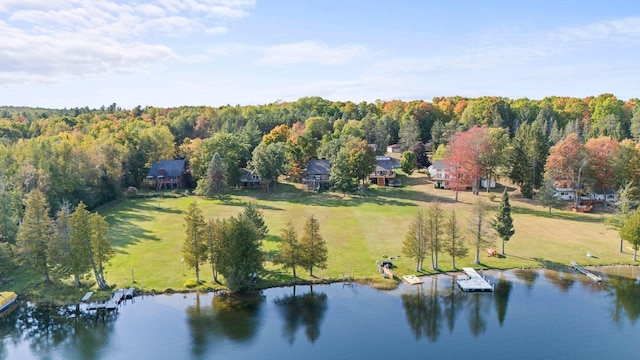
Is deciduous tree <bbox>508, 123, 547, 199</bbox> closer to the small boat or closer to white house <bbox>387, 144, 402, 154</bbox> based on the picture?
white house <bbox>387, 144, 402, 154</bbox>

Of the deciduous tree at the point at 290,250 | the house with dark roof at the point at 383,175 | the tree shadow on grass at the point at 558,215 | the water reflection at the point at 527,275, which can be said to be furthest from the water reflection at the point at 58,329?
the house with dark roof at the point at 383,175

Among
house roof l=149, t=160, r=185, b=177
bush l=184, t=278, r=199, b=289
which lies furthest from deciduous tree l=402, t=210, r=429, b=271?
house roof l=149, t=160, r=185, b=177

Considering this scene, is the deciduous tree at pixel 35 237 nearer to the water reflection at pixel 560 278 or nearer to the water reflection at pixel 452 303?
the water reflection at pixel 452 303

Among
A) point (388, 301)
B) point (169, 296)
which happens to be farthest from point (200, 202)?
point (388, 301)

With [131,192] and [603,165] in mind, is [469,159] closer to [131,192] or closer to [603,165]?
[603,165]

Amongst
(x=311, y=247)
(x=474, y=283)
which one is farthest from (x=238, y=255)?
(x=474, y=283)

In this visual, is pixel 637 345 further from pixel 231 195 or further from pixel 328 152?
pixel 328 152

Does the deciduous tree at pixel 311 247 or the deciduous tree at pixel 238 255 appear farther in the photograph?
the deciduous tree at pixel 311 247
